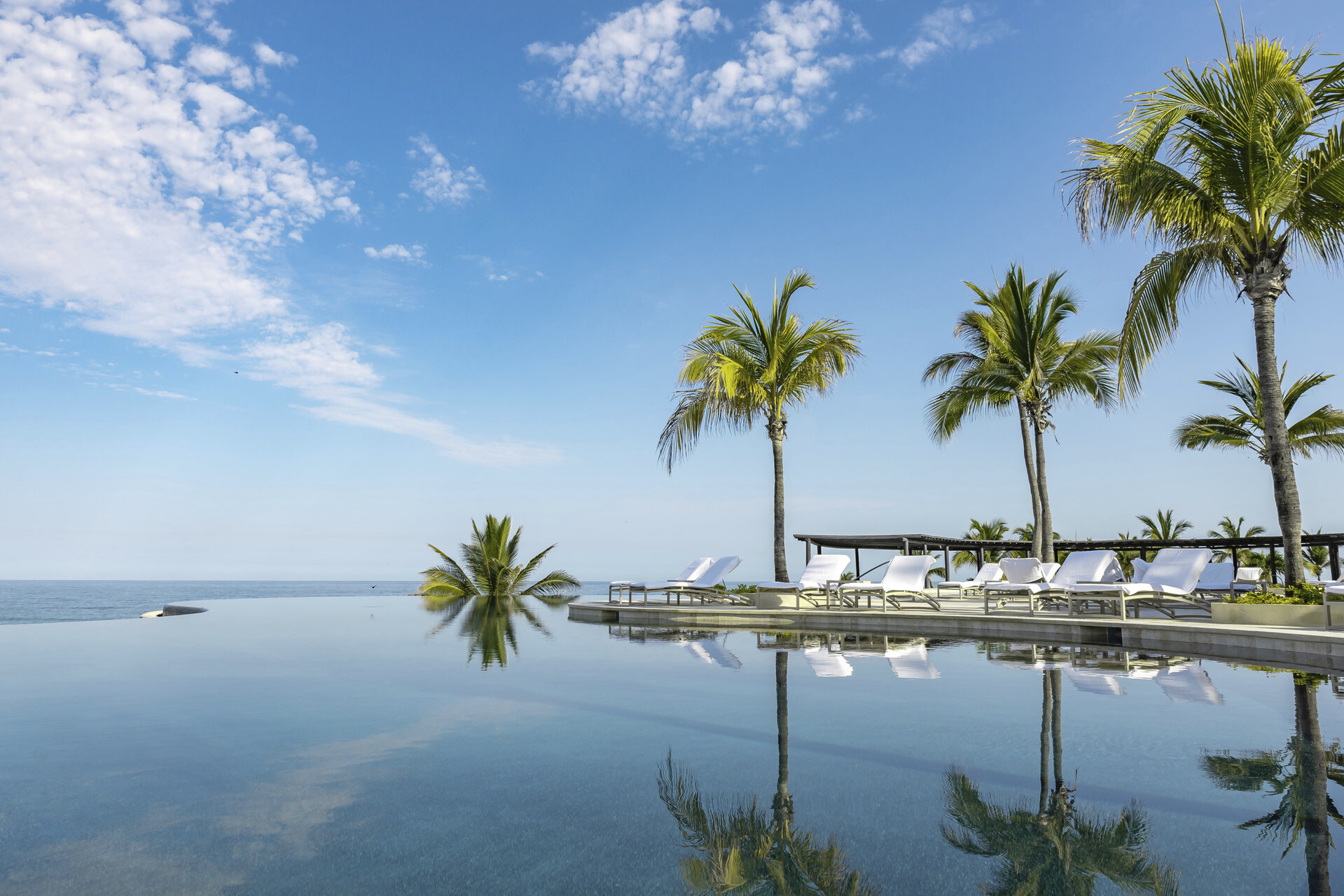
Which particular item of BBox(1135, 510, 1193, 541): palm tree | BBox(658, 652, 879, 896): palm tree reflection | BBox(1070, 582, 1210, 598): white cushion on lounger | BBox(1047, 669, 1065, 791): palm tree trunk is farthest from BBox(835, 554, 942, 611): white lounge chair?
BBox(1135, 510, 1193, 541): palm tree

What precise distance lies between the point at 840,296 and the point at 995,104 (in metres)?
5.16

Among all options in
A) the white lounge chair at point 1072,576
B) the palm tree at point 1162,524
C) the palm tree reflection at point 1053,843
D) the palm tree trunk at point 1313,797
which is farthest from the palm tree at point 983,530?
the palm tree reflection at point 1053,843

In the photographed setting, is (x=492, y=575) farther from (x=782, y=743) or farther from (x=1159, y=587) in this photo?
(x=782, y=743)

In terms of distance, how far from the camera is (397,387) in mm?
27469

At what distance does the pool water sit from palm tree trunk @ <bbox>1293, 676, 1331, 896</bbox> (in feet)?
A: 0.07

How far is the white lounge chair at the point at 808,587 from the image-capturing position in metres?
12.6

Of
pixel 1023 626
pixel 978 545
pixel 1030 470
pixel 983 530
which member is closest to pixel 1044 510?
pixel 1030 470

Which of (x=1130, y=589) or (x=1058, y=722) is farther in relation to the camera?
(x=1130, y=589)

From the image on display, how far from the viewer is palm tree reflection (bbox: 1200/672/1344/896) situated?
263 centimetres

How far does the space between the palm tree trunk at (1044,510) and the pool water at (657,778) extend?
28.3 feet

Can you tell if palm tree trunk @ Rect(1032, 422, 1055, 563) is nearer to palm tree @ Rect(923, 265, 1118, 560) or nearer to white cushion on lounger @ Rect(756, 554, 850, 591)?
palm tree @ Rect(923, 265, 1118, 560)

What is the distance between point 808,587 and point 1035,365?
25.0 ft

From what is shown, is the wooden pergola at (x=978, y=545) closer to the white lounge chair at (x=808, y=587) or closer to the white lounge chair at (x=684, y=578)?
the white lounge chair at (x=808, y=587)

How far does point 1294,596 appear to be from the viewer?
8367mm
